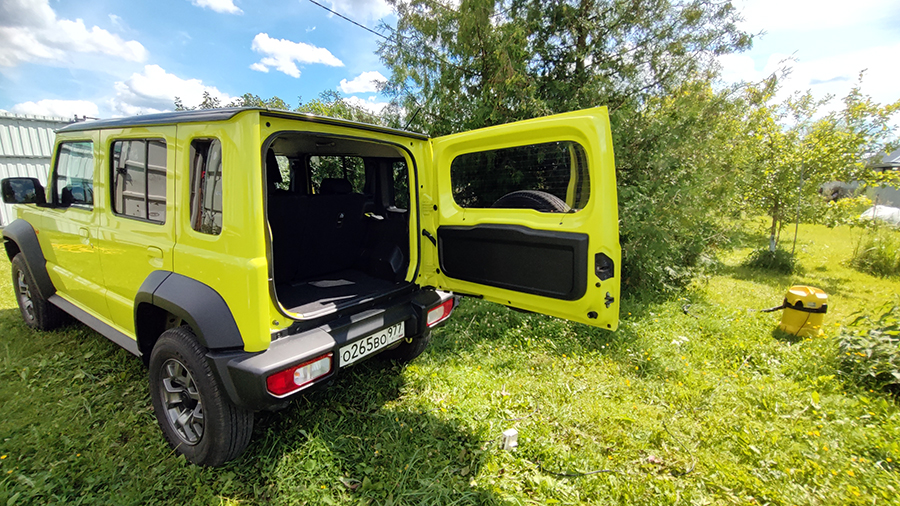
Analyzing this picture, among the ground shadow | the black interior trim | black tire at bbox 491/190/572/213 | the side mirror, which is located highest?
the side mirror

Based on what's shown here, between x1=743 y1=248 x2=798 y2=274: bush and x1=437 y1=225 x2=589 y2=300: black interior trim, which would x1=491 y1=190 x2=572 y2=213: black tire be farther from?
x1=743 y1=248 x2=798 y2=274: bush

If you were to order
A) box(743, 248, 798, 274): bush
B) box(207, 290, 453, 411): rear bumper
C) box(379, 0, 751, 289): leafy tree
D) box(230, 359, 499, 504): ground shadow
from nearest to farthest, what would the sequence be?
box(207, 290, 453, 411): rear bumper
box(230, 359, 499, 504): ground shadow
box(379, 0, 751, 289): leafy tree
box(743, 248, 798, 274): bush

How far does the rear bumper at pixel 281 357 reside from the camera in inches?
69.7

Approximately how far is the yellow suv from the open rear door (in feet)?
0.04

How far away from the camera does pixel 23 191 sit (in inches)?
120

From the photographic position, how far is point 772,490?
208 cm

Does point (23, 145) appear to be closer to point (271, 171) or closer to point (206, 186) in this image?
point (271, 171)

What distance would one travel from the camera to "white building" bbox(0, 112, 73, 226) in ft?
29.8

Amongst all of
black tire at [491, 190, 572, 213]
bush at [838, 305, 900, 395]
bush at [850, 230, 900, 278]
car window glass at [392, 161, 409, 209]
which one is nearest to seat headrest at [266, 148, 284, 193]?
car window glass at [392, 161, 409, 209]

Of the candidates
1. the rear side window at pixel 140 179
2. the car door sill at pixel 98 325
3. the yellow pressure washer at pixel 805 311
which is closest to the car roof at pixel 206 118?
the rear side window at pixel 140 179

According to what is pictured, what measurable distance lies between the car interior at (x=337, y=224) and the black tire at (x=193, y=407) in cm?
71

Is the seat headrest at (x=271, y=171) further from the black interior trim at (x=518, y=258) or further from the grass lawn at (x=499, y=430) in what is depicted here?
the grass lawn at (x=499, y=430)

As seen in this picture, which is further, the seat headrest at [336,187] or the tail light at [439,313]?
the seat headrest at [336,187]

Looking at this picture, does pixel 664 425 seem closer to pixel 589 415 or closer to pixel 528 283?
pixel 589 415
